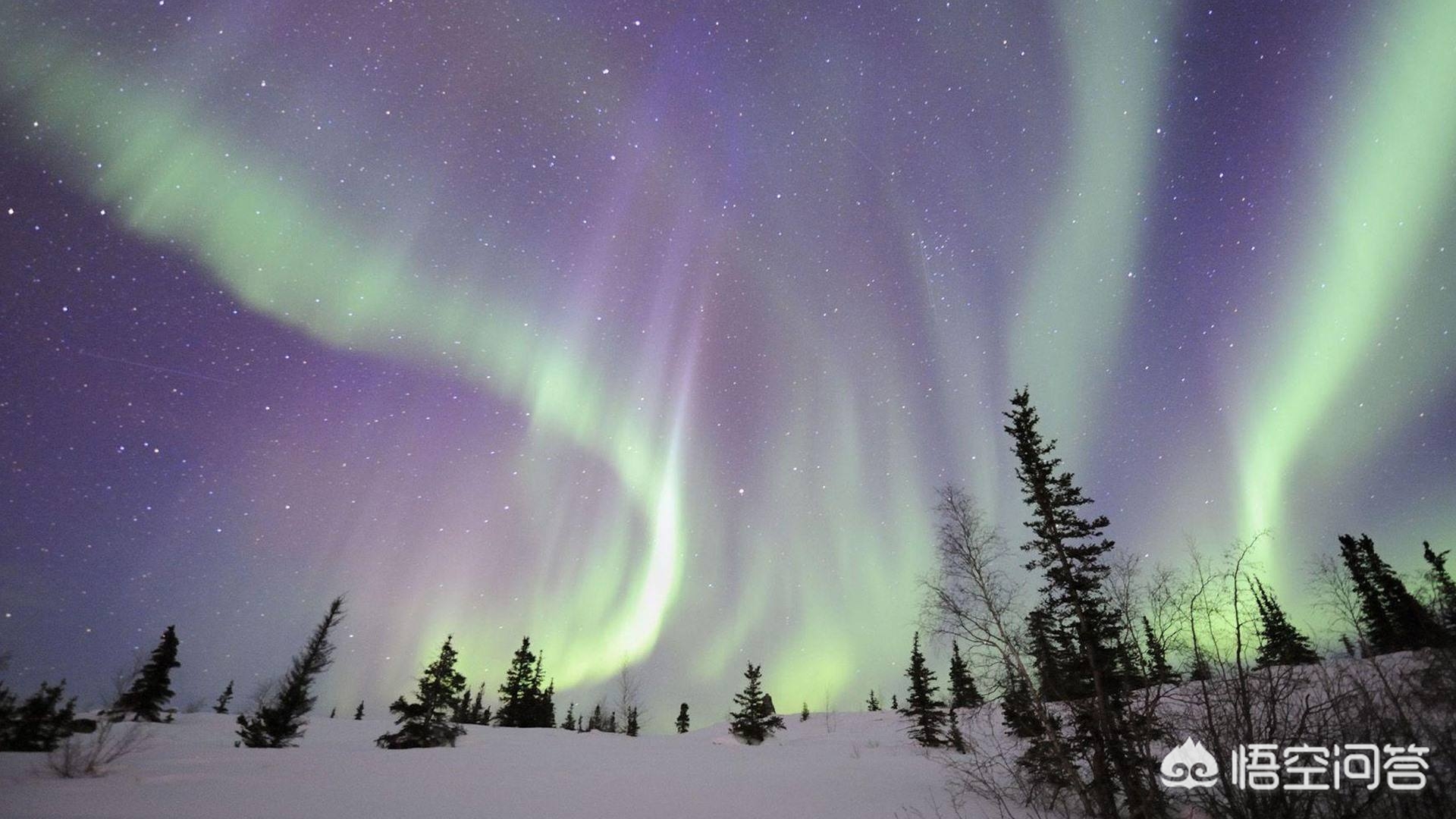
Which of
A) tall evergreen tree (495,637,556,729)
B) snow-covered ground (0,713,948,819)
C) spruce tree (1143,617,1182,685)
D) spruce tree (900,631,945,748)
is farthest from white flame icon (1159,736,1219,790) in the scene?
tall evergreen tree (495,637,556,729)

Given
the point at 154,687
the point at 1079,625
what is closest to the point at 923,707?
the point at 1079,625

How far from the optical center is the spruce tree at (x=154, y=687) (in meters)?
40.0

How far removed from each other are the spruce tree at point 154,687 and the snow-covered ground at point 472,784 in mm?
21230

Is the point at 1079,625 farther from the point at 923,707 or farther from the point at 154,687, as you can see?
the point at 154,687

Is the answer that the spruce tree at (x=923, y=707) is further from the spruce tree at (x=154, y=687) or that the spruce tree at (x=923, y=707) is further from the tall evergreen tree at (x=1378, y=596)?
the spruce tree at (x=154, y=687)

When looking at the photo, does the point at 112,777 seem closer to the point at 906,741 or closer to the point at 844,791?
the point at 844,791

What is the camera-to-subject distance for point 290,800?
12.1m

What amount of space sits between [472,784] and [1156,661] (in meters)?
18.7

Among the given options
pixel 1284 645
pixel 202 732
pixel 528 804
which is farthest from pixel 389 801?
pixel 202 732

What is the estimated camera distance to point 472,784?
1545 cm

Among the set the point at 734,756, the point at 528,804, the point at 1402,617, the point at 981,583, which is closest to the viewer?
the point at 528,804

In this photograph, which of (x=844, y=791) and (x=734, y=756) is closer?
(x=844, y=791)

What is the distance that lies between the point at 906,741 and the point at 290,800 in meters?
40.2

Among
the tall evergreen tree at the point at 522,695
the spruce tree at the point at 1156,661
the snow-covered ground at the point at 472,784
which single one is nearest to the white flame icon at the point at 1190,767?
the spruce tree at the point at 1156,661
